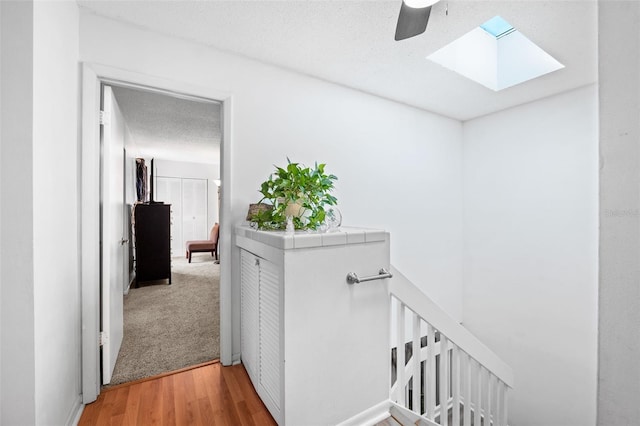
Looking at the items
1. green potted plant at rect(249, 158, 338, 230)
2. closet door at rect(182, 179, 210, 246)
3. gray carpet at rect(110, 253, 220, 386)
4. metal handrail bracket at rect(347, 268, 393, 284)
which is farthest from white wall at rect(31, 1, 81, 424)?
closet door at rect(182, 179, 210, 246)

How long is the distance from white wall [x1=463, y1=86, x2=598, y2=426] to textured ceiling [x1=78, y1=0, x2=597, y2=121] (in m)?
0.60

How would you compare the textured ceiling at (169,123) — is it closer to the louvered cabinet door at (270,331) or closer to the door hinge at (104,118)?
the door hinge at (104,118)

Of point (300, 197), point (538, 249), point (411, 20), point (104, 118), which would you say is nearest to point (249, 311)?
point (300, 197)

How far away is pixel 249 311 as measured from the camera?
1777mm

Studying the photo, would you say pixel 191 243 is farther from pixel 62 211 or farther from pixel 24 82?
pixel 24 82

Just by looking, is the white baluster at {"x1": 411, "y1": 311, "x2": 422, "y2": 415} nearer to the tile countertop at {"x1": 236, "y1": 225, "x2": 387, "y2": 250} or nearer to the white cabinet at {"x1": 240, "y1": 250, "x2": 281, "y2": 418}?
the tile countertop at {"x1": 236, "y1": 225, "x2": 387, "y2": 250}

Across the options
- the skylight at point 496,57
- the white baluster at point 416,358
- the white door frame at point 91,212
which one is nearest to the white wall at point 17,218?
the white door frame at point 91,212

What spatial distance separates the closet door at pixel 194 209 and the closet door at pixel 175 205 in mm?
90

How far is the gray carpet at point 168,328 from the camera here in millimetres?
2055

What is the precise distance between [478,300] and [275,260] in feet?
10.8

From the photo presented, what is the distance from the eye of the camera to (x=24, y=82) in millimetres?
1064

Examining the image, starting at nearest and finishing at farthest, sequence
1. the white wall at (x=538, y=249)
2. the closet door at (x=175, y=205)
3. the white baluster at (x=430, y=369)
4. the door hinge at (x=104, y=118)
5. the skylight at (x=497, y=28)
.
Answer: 1. the white baluster at (x=430, y=369)
2. the door hinge at (x=104, y=118)
3. the skylight at (x=497, y=28)
4. the white wall at (x=538, y=249)
5. the closet door at (x=175, y=205)

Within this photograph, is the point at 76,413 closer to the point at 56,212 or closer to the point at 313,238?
the point at 56,212

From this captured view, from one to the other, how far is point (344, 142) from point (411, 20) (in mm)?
1329
